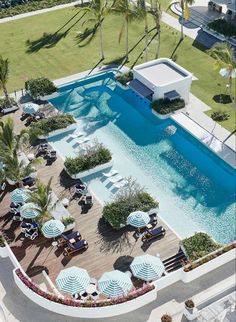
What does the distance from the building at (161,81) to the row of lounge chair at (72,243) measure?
1796 cm

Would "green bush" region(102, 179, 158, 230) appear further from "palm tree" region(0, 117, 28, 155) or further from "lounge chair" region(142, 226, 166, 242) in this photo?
"palm tree" region(0, 117, 28, 155)

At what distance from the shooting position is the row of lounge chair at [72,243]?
1298 inches

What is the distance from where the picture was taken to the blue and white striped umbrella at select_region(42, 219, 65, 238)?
32625 mm

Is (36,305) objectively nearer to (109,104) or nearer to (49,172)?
(49,172)

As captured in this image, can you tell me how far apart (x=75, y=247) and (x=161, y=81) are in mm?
20363

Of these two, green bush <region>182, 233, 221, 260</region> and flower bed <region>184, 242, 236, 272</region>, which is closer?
flower bed <region>184, 242, 236, 272</region>

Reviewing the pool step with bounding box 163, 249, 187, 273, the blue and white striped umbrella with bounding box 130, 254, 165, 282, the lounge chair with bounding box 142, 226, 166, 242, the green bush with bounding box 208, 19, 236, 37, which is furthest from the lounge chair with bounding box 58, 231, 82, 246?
the green bush with bounding box 208, 19, 236, 37

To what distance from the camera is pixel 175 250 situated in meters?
33.2

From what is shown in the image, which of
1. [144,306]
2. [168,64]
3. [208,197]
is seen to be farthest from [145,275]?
[168,64]

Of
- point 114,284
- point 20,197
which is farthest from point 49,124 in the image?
point 114,284

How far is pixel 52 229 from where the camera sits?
1287 inches

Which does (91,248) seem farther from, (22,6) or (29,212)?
(22,6)

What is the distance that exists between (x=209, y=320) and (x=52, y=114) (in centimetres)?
2526

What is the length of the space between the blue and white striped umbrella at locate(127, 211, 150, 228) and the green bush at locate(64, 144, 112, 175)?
7388mm
